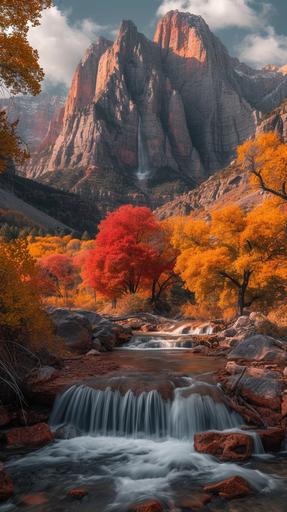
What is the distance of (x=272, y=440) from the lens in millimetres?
10766

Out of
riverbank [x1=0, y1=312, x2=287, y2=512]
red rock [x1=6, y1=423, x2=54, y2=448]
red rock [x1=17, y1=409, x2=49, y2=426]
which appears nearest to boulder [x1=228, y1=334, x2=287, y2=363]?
riverbank [x1=0, y1=312, x2=287, y2=512]

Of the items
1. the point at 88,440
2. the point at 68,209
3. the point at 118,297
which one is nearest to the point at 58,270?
the point at 118,297

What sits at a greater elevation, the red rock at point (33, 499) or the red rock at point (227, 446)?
the red rock at point (227, 446)

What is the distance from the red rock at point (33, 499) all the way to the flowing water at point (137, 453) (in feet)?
0.31

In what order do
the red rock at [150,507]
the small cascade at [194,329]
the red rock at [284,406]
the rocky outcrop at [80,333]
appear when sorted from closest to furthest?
the red rock at [150,507] → the red rock at [284,406] → the rocky outcrop at [80,333] → the small cascade at [194,329]

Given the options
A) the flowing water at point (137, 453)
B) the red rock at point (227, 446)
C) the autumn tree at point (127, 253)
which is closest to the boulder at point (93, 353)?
the flowing water at point (137, 453)

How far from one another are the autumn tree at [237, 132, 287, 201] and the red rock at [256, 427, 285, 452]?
1644 centimetres

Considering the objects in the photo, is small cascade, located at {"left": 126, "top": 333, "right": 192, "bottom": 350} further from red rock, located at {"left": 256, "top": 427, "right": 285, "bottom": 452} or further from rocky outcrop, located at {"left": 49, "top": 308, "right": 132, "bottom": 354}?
red rock, located at {"left": 256, "top": 427, "right": 285, "bottom": 452}

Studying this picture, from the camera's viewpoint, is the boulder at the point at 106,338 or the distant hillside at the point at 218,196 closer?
the boulder at the point at 106,338

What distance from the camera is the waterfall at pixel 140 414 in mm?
12141

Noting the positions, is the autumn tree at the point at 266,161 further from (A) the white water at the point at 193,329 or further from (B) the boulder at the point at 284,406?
(B) the boulder at the point at 284,406

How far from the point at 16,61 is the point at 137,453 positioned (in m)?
11.6

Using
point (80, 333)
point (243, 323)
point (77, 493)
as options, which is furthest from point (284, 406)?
point (243, 323)

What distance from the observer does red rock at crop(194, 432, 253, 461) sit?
1014 centimetres
